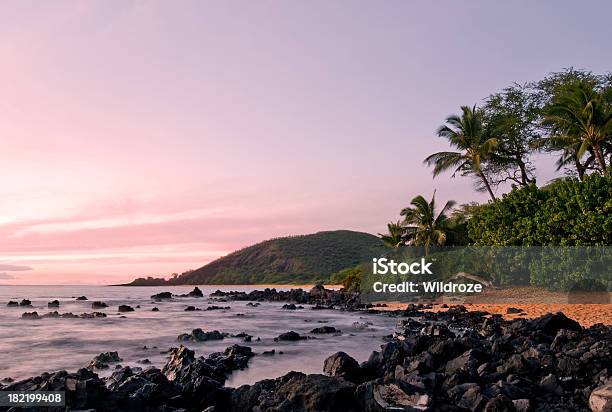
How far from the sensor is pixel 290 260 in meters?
147

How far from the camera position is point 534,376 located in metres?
10.6

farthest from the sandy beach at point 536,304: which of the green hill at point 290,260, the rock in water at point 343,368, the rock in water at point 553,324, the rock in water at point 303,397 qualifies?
the green hill at point 290,260

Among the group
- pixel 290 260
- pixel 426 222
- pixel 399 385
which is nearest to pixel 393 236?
pixel 426 222

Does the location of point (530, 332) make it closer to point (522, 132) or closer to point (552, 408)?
point (552, 408)

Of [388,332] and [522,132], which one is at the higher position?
[522,132]

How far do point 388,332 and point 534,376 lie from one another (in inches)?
499

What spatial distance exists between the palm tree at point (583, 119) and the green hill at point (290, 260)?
89.8m

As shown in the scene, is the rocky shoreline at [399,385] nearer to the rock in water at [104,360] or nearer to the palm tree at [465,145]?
the rock in water at [104,360]

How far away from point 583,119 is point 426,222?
16.0 m

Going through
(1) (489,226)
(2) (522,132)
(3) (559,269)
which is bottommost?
(3) (559,269)

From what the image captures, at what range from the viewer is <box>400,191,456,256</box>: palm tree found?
48312 mm

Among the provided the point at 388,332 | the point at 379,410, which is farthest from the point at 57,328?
the point at 379,410

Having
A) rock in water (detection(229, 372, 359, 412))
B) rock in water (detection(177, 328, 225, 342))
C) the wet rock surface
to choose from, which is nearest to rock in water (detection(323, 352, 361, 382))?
rock in water (detection(229, 372, 359, 412))

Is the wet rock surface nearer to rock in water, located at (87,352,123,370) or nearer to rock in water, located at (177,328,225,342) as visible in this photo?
rock in water, located at (177,328,225,342)
